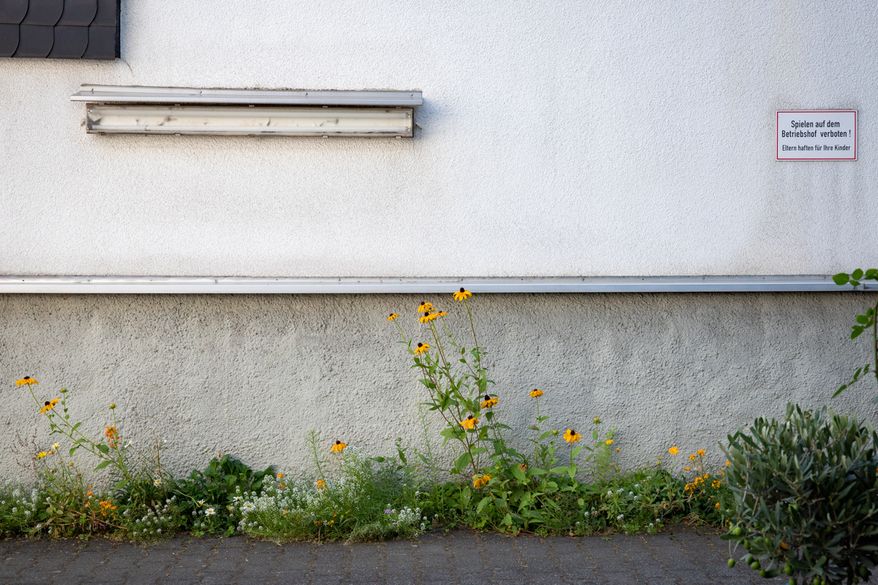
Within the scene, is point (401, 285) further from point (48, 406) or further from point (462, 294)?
point (48, 406)

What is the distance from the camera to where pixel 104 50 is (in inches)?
212

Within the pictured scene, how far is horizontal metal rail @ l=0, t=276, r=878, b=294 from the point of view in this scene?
213 inches

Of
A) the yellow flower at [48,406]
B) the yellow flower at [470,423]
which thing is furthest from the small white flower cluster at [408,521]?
the yellow flower at [48,406]

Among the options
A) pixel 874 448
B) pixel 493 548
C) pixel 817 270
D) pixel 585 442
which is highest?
pixel 817 270

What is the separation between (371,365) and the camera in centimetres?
562

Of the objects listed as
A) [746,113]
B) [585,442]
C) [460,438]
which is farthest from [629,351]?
[746,113]

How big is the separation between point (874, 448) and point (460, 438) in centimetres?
234

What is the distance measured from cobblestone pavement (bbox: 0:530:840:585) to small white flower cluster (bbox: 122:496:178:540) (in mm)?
94

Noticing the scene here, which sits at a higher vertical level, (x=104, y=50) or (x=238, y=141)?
(x=104, y=50)

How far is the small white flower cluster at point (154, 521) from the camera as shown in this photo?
510cm

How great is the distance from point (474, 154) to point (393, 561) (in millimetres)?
2406

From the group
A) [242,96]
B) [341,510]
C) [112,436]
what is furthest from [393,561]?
[242,96]

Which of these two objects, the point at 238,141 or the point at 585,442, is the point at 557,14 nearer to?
the point at 238,141

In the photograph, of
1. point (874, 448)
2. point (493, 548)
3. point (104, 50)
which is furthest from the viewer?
point (104, 50)
